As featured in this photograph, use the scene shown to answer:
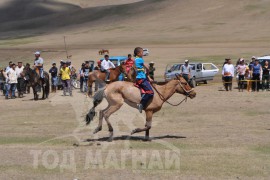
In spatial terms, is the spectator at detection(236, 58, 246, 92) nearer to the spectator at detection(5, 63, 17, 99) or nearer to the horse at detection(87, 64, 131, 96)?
the horse at detection(87, 64, 131, 96)

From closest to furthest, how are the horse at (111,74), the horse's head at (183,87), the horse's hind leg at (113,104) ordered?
the horse's hind leg at (113,104), the horse's head at (183,87), the horse at (111,74)

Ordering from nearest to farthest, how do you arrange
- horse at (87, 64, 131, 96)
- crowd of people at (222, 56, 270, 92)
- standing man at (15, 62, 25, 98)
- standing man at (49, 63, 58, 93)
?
1. horse at (87, 64, 131, 96)
2. crowd of people at (222, 56, 270, 92)
3. standing man at (15, 62, 25, 98)
4. standing man at (49, 63, 58, 93)

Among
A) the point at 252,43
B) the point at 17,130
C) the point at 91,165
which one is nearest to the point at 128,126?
the point at 17,130

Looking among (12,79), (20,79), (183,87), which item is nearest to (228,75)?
(20,79)

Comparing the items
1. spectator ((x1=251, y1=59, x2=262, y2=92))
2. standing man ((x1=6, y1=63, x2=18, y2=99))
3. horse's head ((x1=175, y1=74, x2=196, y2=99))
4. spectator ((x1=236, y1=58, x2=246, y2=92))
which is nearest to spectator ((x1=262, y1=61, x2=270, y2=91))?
spectator ((x1=251, y1=59, x2=262, y2=92))

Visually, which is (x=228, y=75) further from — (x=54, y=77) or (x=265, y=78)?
(x=54, y=77)

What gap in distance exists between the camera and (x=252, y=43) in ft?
240

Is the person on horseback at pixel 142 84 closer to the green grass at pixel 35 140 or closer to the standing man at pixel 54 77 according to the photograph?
the green grass at pixel 35 140

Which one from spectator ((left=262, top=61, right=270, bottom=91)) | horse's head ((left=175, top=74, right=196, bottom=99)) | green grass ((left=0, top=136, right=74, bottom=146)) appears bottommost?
green grass ((left=0, top=136, right=74, bottom=146))

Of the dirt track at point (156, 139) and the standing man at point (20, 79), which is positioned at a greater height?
the standing man at point (20, 79)

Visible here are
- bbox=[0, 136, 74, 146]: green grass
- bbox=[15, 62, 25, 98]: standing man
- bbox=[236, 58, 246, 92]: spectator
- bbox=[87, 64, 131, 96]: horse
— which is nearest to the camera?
bbox=[0, 136, 74, 146]: green grass

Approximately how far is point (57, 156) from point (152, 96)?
3.19 m

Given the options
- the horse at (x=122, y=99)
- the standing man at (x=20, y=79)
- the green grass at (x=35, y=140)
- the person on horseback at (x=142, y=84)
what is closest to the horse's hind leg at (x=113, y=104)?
the horse at (x=122, y=99)

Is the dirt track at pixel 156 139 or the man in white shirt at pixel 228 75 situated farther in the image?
the man in white shirt at pixel 228 75
